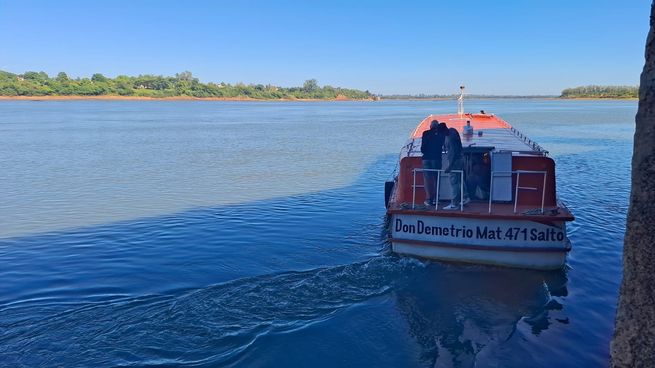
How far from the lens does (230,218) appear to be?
13.5 m

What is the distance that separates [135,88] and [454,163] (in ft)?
466

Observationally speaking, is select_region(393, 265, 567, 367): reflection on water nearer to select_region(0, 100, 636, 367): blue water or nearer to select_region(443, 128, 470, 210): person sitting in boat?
select_region(0, 100, 636, 367): blue water

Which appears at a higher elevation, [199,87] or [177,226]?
[199,87]

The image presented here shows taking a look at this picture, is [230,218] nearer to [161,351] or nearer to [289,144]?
[161,351]

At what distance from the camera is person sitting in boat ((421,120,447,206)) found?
9734mm

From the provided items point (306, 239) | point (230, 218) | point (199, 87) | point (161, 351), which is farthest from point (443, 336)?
point (199, 87)

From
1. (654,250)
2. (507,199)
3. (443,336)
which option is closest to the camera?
(654,250)

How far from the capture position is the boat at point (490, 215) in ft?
28.8

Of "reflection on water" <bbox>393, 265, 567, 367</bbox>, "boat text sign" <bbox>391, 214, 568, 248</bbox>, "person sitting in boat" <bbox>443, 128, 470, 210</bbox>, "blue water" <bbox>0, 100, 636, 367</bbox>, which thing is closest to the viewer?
"blue water" <bbox>0, 100, 636, 367</bbox>

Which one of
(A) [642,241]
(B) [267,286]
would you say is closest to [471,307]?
(B) [267,286]

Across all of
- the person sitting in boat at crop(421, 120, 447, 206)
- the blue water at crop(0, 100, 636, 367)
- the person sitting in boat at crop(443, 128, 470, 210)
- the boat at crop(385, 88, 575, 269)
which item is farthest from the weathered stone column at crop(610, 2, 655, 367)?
the person sitting in boat at crop(421, 120, 447, 206)

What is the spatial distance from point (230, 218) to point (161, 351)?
287 inches

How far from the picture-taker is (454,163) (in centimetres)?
951

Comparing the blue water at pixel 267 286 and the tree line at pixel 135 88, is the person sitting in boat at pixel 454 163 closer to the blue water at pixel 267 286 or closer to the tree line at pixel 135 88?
the blue water at pixel 267 286
